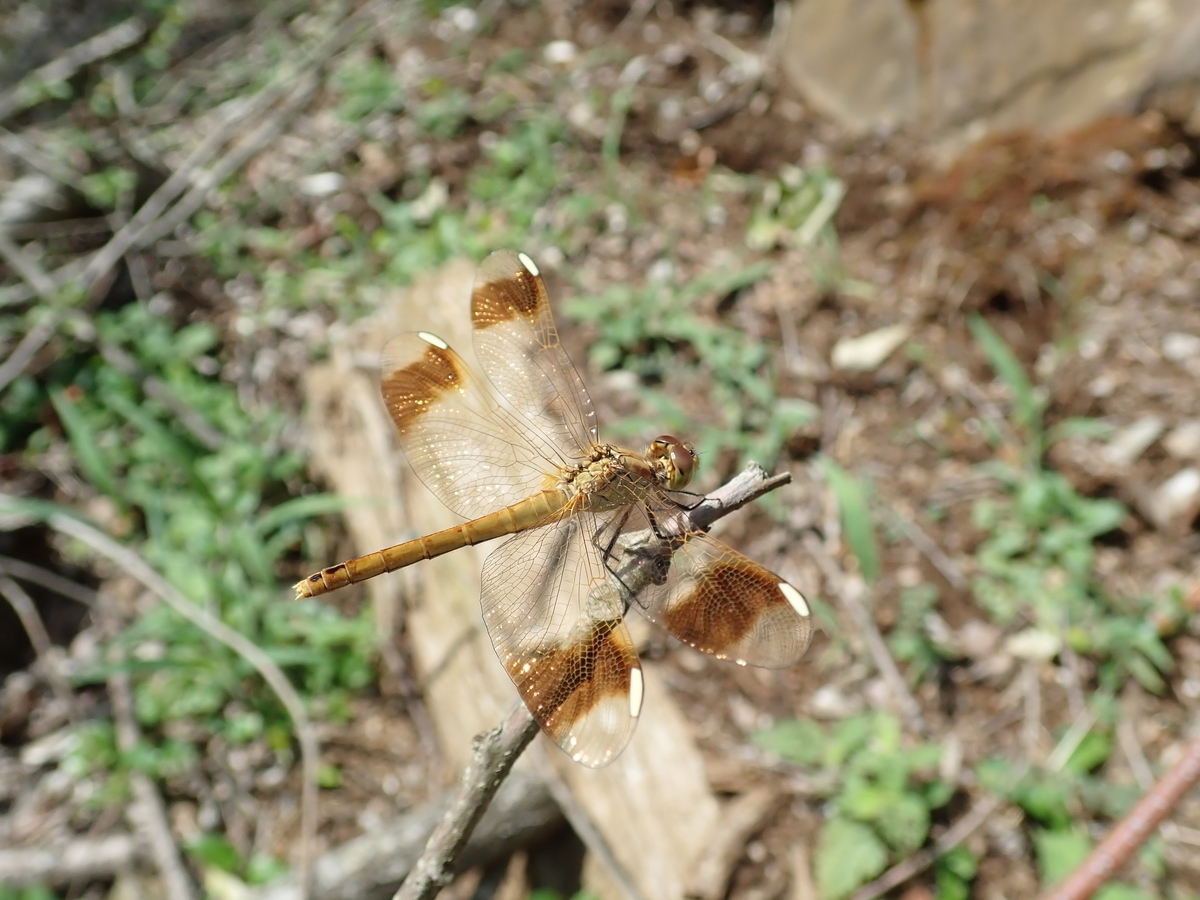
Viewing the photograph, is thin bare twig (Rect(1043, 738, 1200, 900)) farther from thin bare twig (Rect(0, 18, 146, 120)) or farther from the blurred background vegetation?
thin bare twig (Rect(0, 18, 146, 120))

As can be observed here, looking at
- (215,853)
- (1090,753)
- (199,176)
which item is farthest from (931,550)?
(199,176)

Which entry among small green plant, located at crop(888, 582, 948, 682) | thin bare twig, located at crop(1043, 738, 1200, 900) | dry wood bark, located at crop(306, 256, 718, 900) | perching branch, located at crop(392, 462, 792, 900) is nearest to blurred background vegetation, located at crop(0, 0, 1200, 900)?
small green plant, located at crop(888, 582, 948, 682)

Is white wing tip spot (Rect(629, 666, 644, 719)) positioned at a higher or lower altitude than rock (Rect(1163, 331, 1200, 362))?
higher

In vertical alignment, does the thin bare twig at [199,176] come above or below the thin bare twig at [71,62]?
below

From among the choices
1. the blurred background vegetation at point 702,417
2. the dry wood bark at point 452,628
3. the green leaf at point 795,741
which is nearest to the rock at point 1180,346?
the blurred background vegetation at point 702,417

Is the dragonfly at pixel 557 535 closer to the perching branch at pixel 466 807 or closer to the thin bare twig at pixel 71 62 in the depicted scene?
the perching branch at pixel 466 807

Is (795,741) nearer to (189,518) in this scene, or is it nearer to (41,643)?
(189,518)
